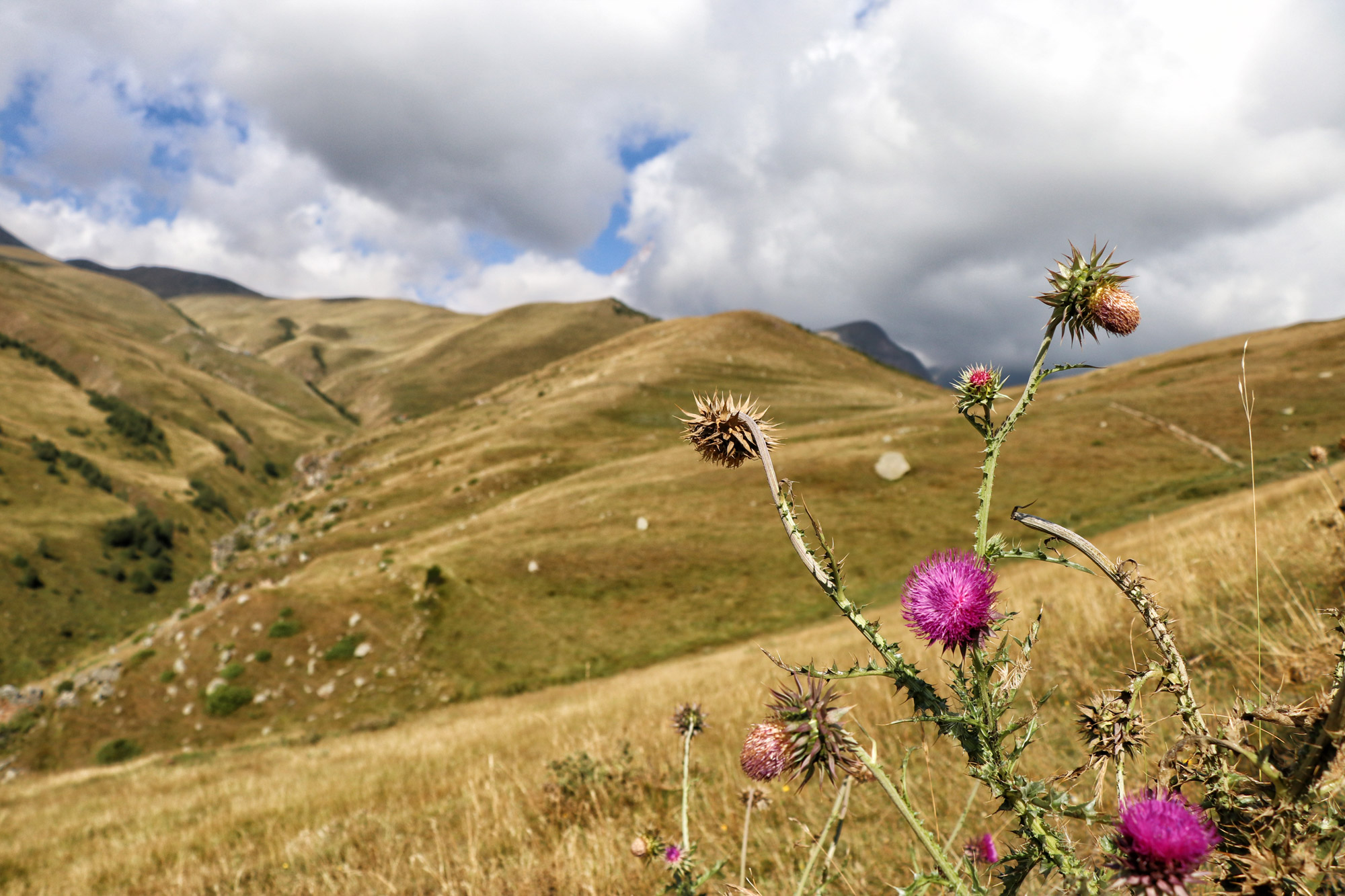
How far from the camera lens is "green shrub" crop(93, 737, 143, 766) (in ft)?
85.1

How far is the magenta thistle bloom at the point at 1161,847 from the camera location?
1.14 meters

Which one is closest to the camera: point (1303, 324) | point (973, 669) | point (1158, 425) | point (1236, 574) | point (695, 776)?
point (973, 669)

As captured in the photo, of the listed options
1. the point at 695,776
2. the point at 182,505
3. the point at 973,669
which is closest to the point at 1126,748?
the point at 973,669

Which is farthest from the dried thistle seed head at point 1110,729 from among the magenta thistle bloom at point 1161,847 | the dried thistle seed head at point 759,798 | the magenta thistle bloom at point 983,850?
the dried thistle seed head at point 759,798

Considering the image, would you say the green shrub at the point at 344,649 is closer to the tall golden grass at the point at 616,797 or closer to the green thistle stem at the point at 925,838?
the tall golden grass at the point at 616,797

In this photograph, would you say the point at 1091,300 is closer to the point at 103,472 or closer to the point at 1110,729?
the point at 1110,729

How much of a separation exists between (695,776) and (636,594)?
29.0 meters

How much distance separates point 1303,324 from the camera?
66562 millimetres

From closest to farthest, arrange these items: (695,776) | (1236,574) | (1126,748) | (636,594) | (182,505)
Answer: (1126,748), (695,776), (1236,574), (636,594), (182,505)

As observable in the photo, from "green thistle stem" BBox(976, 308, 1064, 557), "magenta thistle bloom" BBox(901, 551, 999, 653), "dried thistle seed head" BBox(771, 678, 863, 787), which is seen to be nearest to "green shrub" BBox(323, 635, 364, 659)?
"dried thistle seed head" BBox(771, 678, 863, 787)

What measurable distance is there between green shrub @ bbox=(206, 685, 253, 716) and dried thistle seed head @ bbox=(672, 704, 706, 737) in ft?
108

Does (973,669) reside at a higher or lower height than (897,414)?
lower

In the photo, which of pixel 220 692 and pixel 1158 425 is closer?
pixel 220 692

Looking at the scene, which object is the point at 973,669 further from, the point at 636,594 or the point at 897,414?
the point at 897,414
